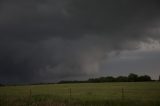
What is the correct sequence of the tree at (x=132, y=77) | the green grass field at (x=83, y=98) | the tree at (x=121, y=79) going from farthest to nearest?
1. the tree at (x=121, y=79)
2. the tree at (x=132, y=77)
3. the green grass field at (x=83, y=98)

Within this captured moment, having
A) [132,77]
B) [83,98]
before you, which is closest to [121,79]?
[132,77]

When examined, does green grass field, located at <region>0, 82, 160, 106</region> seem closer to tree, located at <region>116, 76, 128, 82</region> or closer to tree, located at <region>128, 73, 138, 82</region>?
Result: tree, located at <region>128, 73, 138, 82</region>

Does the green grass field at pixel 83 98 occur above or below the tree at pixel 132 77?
below

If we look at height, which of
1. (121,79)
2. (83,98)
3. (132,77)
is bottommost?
(83,98)

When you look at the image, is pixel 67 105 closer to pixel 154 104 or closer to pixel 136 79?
pixel 154 104

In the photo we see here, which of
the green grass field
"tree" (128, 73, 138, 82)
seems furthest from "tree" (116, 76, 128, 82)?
the green grass field

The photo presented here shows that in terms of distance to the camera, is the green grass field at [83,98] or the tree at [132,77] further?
the tree at [132,77]

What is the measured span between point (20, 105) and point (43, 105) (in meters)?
2.24

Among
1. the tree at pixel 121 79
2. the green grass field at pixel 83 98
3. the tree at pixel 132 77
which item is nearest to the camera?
the green grass field at pixel 83 98

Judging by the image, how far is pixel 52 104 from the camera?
2075cm

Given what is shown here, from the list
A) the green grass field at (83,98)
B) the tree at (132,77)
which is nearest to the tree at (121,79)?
the tree at (132,77)

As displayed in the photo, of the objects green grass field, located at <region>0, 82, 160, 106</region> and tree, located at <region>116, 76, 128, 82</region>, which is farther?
tree, located at <region>116, 76, 128, 82</region>

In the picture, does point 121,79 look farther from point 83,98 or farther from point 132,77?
point 83,98

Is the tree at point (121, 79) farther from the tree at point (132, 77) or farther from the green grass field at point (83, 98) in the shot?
the green grass field at point (83, 98)
